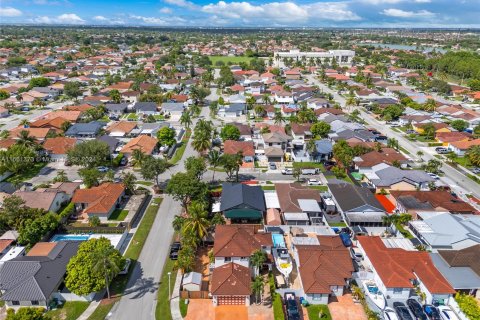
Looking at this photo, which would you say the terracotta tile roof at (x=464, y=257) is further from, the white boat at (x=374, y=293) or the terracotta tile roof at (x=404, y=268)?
the white boat at (x=374, y=293)

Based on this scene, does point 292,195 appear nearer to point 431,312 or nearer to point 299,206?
point 299,206

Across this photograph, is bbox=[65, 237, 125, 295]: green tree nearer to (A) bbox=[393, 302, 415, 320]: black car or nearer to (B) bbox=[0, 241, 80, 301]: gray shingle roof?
(B) bbox=[0, 241, 80, 301]: gray shingle roof

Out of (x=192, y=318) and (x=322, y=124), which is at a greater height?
(x=322, y=124)

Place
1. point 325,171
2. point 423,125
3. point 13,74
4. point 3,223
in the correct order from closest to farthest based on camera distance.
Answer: point 3,223
point 325,171
point 423,125
point 13,74

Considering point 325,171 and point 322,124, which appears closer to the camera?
point 325,171

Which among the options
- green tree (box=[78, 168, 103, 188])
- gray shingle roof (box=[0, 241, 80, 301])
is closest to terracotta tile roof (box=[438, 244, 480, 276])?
gray shingle roof (box=[0, 241, 80, 301])

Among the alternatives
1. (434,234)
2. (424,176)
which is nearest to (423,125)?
(424,176)

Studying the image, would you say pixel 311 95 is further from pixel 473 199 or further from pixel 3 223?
pixel 3 223

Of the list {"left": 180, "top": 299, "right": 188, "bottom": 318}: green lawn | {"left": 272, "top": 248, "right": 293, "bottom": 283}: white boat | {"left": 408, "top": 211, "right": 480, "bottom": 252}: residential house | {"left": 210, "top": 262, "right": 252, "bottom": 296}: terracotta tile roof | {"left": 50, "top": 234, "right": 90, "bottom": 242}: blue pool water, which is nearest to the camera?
{"left": 180, "top": 299, "right": 188, "bottom": 318}: green lawn
